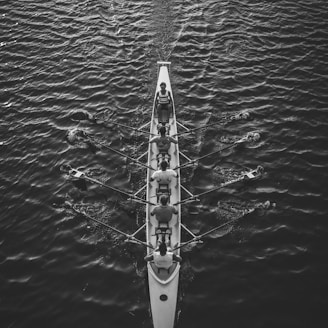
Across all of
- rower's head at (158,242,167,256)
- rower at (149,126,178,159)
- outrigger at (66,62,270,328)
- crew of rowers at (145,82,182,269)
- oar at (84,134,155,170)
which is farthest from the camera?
rower at (149,126,178,159)

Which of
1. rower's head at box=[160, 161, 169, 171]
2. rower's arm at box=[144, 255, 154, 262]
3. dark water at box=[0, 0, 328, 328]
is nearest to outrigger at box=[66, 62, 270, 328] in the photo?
rower's arm at box=[144, 255, 154, 262]

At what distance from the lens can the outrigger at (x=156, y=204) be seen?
46.1 feet

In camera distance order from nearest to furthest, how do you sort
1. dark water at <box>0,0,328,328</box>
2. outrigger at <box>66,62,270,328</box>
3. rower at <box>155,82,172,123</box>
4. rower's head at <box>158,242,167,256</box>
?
outrigger at <box>66,62,270,328</box> < rower's head at <box>158,242,167,256</box> < dark water at <box>0,0,328,328</box> < rower at <box>155,82,172,123</box>

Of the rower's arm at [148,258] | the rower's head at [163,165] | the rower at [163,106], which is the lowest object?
the rower's arm at [148,258]

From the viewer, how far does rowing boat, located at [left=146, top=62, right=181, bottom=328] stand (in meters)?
13.7

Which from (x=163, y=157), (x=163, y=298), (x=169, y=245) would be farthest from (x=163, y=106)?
(x=163, y=298)

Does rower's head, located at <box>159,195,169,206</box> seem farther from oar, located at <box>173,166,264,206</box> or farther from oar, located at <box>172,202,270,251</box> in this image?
oar, located at <box>172,202,270,251</box>

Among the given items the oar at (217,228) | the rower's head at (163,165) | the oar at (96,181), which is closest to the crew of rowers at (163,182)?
the rower's head at (163,165)

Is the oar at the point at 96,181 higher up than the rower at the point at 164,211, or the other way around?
the oar at the point at 96,181

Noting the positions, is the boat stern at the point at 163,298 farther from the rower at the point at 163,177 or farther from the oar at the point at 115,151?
the oar at the point at 115,151

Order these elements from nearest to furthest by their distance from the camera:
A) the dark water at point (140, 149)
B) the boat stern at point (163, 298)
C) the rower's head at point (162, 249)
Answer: the boat stern at point (163, 298), the rower's head at point (162, 249), the dark water at point (140, 149)

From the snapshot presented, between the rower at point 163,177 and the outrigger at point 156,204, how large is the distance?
0.17 ft

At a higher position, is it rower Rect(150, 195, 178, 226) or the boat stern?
rower Rect(150, 195, 178, 226)

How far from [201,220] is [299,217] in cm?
506
